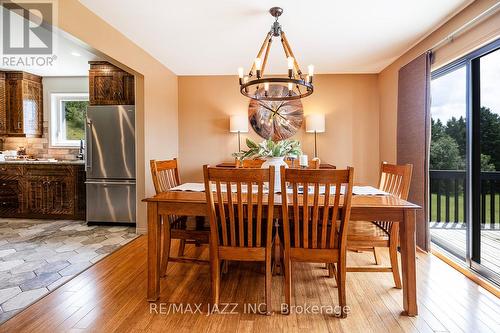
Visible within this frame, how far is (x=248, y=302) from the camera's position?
202cm

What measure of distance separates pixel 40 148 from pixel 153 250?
4306 millimetres

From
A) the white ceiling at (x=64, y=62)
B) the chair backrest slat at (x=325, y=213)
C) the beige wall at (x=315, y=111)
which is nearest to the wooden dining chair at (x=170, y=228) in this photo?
the chair backrest slat at (x=325, y=213)

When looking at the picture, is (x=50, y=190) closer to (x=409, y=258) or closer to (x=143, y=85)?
(x=143, y=85)

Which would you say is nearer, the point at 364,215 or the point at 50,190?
the point at 364,215

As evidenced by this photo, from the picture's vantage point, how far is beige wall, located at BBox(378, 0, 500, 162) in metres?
2.20

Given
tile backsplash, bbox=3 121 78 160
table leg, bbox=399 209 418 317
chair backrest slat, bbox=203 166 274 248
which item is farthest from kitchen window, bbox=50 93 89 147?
table leg, bbox=399 209 418 317

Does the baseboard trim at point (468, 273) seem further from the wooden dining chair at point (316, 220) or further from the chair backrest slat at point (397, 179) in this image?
the wooden dining chair at point (316, 220)

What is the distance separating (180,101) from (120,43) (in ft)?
5.39

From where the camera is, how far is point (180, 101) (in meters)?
4.58

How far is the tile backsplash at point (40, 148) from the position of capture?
16.0ft

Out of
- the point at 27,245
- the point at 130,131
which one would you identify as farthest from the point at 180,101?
the point at 27,245

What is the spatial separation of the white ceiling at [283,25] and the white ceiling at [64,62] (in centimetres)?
99

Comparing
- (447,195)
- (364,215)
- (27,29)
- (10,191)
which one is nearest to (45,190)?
(10,191)

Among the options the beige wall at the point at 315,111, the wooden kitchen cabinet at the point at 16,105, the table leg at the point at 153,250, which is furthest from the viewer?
the wooden kitchen cabinet at the point at 16,105
